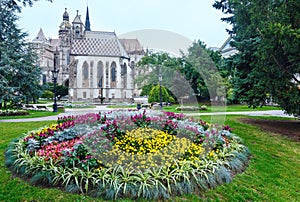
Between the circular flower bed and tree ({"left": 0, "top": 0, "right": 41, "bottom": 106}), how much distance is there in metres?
13.8

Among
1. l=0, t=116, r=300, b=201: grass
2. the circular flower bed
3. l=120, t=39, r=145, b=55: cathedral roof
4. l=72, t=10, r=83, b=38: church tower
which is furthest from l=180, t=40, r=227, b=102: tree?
l=72, t=10, r=83, b=38: church tower

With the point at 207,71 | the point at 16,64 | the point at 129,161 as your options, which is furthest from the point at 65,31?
the point at 129,161

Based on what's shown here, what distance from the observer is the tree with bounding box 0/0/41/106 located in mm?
16833

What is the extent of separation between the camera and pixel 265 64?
8.41m

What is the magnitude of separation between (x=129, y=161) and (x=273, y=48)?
6.94m

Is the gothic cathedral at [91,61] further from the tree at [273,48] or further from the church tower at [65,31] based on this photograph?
the tree at [273,48]

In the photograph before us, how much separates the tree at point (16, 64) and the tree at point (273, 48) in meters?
16.8

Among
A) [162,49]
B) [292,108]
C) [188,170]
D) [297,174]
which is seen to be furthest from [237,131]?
[188,170]

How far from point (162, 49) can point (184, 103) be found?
10.3ft

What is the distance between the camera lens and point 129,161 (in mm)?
4398

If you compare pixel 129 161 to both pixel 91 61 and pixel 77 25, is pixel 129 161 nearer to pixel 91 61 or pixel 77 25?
pixel 91 61

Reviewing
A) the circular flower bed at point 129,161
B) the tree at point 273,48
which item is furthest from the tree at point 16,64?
the tree at point 273,48

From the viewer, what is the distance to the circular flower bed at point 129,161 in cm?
379

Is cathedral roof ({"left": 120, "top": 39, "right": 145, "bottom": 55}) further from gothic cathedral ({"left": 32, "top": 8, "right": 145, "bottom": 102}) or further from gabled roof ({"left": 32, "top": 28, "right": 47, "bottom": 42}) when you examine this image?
gabled roof ({"left": 32, "top": 28, "right": 47, "bottom": 42})
